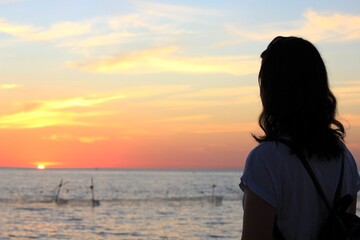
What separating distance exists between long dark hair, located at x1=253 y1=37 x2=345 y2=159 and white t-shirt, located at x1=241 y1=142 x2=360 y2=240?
57 mm

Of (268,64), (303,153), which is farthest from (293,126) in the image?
(268,64)

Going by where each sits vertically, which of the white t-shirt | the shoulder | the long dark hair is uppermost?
the long dark hair

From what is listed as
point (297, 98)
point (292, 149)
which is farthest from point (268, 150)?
point (297, 98)

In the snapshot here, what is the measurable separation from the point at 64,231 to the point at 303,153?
27.0 metres

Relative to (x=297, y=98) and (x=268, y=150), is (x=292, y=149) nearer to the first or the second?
(x=268, y=150)

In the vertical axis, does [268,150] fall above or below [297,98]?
below

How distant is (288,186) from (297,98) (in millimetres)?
326

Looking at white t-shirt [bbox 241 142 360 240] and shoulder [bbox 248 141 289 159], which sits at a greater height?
shoulder [bbox 248 141 289 159]

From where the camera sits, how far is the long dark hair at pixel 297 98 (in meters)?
2.10

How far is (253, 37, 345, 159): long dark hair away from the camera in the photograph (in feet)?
6.90

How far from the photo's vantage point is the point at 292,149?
80.0 inches

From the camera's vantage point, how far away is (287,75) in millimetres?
2125

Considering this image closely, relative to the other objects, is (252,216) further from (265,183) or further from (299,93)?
(299,93)

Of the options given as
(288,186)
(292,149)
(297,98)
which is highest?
(297,98)
